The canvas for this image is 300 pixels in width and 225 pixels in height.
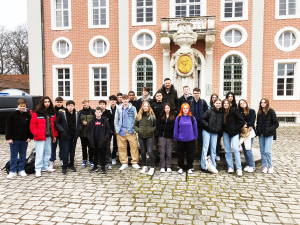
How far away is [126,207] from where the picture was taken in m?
3.59

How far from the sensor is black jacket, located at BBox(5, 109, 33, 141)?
199 inches

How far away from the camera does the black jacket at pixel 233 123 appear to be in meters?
5.19

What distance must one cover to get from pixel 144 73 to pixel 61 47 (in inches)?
231

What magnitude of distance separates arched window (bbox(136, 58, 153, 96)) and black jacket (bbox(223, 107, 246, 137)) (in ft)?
31.5

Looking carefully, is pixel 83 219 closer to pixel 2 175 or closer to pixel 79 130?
pixel 79 130

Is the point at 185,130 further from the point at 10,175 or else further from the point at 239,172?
the point at 10,175

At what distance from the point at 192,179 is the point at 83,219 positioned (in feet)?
7.96

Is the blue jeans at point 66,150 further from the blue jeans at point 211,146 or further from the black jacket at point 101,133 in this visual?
the blue jeans at point 211,146

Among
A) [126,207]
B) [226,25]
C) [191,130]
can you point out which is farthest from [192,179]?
[226,25]

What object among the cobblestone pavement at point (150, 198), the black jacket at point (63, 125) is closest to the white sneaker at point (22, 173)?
the cobblestone pavement at point (150, 198)

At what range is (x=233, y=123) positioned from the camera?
5.23 metres

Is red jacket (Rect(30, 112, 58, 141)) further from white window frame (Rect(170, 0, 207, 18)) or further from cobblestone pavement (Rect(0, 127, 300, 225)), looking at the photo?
white window frame (Rect(170, 0, 207, 18))

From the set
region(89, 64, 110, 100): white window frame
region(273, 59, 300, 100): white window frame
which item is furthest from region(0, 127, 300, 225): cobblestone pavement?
region(89, 64, 110, 100): white window frame

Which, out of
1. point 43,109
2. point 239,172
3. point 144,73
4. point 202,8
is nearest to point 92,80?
point 144,73
